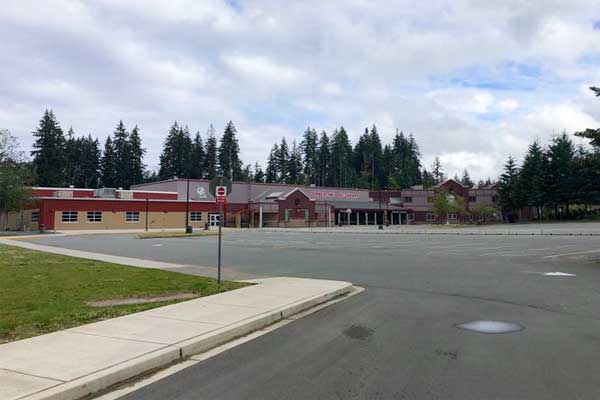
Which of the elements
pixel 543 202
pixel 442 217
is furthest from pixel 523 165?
pixel 442 217

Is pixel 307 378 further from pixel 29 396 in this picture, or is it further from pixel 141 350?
pixel 29 396

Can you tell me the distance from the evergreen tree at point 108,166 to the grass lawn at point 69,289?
4247 inches

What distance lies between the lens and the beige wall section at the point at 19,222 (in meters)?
64.7

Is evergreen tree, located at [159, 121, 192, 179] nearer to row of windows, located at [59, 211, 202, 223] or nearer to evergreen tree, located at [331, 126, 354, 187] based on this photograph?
evergreen tree, located at [331, 126, 354, 187]

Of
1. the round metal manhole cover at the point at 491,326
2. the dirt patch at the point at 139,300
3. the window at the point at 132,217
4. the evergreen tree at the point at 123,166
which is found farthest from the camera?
the evergreen tree at the point at 123,166

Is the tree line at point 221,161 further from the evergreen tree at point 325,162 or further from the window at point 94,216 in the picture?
the window at point 94,216

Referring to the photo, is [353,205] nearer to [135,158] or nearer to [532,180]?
[532,180]

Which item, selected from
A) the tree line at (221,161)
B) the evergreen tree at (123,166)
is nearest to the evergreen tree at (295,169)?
the tree line at (221,161)

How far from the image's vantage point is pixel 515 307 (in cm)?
992

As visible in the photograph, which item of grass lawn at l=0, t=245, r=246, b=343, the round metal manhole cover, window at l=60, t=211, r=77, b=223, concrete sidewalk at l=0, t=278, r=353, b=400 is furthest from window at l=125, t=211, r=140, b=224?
the round metal manhole cover

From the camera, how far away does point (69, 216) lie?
6294cm

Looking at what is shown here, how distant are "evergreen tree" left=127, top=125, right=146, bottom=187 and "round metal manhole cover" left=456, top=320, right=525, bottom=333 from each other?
11894cm

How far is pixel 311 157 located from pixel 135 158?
50.7m

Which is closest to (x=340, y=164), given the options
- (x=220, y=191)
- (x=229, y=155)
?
(x=229, y=155)
